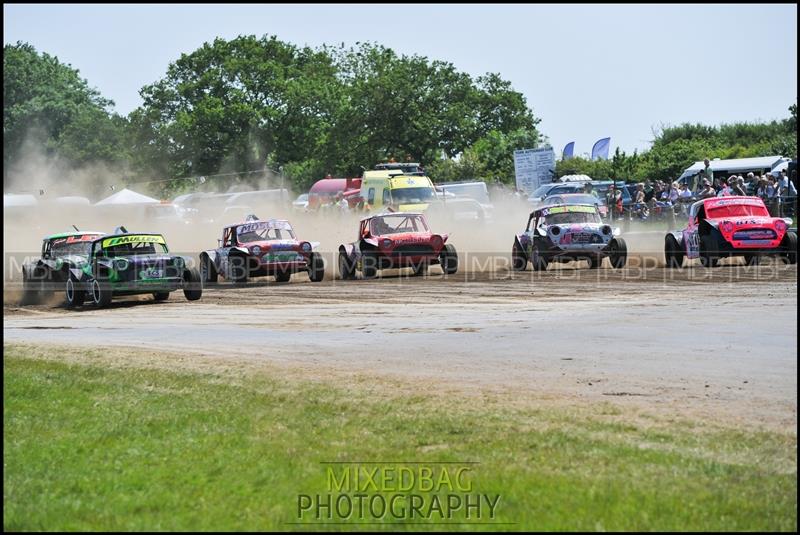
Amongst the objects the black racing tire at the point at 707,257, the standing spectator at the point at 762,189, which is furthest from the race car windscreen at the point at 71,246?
the standing spectator at the point at 762,189

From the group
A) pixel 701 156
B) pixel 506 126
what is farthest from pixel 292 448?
pixel 506 126

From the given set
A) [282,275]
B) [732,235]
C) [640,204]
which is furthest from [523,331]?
[640,204]

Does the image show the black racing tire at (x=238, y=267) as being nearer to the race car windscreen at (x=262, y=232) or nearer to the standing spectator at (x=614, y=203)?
the race car windscreen at (x=262, y=232)

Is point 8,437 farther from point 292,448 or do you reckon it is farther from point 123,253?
point 123,253

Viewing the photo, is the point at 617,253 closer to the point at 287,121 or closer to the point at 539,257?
the point at 539,257

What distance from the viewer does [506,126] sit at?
6456cm

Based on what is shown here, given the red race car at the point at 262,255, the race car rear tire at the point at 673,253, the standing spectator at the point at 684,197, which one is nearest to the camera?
the race car rear tire at the point at 673,253

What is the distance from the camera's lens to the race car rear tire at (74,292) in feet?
A: 72.3

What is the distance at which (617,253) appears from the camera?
951 inches

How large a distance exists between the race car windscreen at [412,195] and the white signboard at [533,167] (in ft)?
38.3

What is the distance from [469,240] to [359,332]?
1848 cm

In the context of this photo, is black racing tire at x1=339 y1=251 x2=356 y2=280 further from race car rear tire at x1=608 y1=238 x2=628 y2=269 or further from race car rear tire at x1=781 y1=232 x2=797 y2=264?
race car rear tire at x1=781 y1=232 x2=797 y2=264

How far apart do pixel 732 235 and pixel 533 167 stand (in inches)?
1049

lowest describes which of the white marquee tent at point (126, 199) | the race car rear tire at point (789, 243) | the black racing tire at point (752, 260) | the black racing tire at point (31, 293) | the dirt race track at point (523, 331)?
the dirt race track at point (523, 331)
